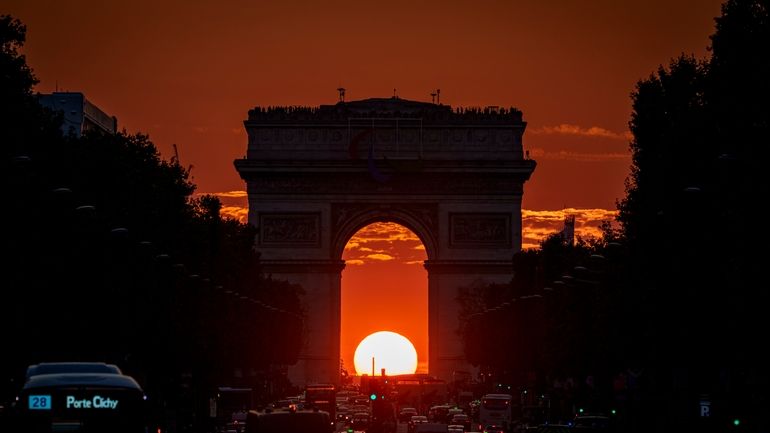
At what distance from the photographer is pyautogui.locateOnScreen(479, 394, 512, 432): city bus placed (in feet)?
320

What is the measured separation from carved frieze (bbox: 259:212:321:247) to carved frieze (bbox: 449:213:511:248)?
10459mm

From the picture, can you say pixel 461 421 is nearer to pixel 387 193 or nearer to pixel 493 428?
pixel 493 428

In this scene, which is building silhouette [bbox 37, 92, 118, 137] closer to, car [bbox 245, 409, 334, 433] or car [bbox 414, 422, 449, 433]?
car [bbox 414, 422, 449, 433]

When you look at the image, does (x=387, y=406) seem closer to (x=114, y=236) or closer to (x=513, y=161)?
(x=114, y=236)

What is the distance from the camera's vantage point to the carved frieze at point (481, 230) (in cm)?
16350

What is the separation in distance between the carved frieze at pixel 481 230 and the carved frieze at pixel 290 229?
10.5 meters

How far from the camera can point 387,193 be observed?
6442 inches

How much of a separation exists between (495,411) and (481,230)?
6448 centimetres

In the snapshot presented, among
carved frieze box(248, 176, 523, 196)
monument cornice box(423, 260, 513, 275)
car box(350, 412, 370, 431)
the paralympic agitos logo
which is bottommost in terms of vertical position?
car box(350, 412, 370, 431)

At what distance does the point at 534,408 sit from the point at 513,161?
60.1 meters

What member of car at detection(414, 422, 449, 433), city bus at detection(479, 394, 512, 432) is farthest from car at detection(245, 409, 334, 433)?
city bus at detection(479, 394, 512, 432)

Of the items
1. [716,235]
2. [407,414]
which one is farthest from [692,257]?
[407,414]

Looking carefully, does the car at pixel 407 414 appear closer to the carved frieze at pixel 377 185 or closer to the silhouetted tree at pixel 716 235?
the silhouetted tree at pixel 716 235

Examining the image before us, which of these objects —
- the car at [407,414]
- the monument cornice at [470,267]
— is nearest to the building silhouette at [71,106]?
the monument cornice at [470,267]
